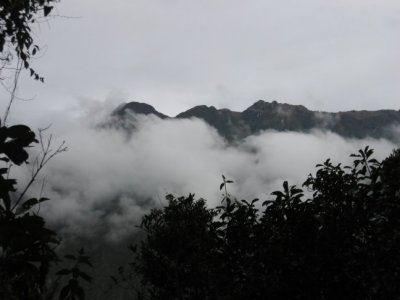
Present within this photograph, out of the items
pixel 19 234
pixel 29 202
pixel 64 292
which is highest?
pixel 29 202

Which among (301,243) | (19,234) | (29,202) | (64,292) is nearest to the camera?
(19,234)

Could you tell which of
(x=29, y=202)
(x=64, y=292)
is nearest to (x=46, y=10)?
(x=29, y=202)

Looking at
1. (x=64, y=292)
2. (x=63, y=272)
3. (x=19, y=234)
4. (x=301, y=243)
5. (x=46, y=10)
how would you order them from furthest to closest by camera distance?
(x=301, y=243), (x=46, y=10), (x=63, y=272), (x=64, y=292), (x=19, y=234)

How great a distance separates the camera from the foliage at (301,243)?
8.58 meters

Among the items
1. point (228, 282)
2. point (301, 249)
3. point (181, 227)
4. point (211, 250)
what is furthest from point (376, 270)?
point (181, 227)

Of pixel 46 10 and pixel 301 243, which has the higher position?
pixel 46 10

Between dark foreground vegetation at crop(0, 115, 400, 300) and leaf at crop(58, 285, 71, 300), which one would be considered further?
dark foreground vegetation at crop(0, 115, 400, 300)

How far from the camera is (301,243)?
10.4 metres

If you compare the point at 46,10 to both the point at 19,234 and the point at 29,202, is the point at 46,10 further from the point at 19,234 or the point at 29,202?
the point at 19,234

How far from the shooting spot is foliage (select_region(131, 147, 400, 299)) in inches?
338

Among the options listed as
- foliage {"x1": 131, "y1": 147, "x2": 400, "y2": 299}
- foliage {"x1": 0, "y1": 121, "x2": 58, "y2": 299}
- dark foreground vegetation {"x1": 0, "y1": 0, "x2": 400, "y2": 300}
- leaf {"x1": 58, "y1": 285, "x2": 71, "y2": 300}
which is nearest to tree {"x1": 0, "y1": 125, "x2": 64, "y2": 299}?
foliage {"x1": 0, "y1": 121, "x2": 58, "y2": 299}

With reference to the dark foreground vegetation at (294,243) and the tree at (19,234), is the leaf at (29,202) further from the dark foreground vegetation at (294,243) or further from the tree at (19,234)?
the dark foreground vegetation at (294,243)

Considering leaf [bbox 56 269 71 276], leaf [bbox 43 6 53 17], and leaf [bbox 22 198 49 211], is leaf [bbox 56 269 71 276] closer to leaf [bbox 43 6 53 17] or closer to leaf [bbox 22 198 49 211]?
leaf [bbox 22 198 49 211]

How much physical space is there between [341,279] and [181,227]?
5198mm
